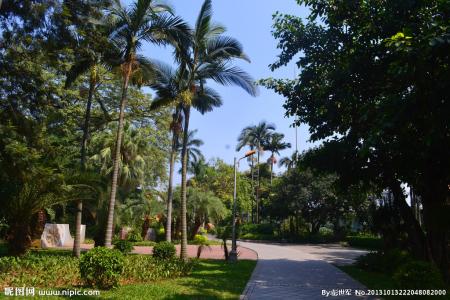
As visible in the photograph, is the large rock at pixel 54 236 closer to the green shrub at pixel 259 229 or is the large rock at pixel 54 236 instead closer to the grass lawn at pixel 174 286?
the grass lawn at pixel 174 286

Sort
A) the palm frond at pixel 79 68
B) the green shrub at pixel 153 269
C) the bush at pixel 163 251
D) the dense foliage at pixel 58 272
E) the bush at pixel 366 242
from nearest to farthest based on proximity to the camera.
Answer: the dense foliage at pixel 58 272 → the green shrub at pixel 153 269 → the palm frond at pixel 79 68 → the bush at pixel 163 251 → the bush at pixel 366 242

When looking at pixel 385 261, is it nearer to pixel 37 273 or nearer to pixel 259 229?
pixel 37 273

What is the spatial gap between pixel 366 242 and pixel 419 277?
26.9 meters

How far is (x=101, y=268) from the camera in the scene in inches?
366

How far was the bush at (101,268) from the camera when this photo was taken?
365 inches

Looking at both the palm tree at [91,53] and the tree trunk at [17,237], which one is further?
the tree trunk at [17,237]

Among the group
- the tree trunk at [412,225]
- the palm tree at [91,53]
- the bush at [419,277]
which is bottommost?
the bush at [419,277]

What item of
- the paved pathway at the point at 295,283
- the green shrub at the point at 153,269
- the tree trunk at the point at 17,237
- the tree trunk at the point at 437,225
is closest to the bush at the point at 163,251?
the green shrub at the point at 153,269

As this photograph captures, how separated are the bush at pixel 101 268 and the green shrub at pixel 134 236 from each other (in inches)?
959

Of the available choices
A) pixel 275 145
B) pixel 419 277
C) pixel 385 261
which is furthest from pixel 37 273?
pixel 275 145

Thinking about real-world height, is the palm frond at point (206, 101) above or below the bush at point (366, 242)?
above

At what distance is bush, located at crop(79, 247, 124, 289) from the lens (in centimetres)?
927

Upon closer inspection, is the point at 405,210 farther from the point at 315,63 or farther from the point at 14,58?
the point at 14,58

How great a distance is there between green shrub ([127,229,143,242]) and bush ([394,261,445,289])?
2778cm
